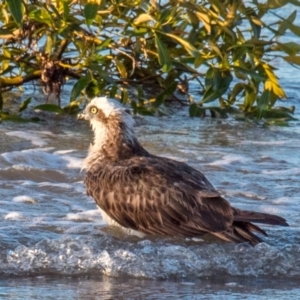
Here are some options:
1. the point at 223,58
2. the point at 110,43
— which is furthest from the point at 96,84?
the point at 223,58

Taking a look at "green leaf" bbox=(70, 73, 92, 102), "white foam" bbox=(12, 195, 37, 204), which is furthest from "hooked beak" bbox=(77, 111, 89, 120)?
"green leaf" bbox=(70, 73, 92, 102)

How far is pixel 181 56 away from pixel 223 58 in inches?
31.0

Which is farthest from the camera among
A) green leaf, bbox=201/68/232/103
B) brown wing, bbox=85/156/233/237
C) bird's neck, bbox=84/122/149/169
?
green leaf, bbox=201/68/232/103

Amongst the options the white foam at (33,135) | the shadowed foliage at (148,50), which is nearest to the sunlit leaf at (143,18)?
the shadowed foliage at (148,50)

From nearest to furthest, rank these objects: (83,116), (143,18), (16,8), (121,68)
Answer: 1. (16,8)
2. (83,116)
3. (143,18)
4. (121,68)

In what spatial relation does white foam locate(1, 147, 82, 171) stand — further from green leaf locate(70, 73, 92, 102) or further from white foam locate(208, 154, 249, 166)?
white foam locate(208, 154, 249, 166)

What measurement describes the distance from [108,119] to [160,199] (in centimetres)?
91

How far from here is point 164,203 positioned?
603cm

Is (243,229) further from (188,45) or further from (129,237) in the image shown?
(188,45)

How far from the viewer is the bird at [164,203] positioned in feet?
19.3

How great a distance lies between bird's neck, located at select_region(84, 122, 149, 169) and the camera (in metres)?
6.53

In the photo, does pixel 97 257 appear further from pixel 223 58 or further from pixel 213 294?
pixel 223 58

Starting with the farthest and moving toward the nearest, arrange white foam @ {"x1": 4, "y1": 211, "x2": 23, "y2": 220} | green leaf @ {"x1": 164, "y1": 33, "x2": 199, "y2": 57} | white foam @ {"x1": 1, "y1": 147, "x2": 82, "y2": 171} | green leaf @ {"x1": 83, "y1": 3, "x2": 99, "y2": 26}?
white foam @ {"x1": 1, "y1": 147, "x2": 82, "y2": 171}, green leaf @ {"x1": 164, "y1": 33, "x2": 199, "y2": 57}, green leaf @ {"x1": 83, "y1": 3, "x2": 99, "y2": 26}, white foam @ {"x1": 4, "y1": 211, "x2": 23, "y2": 220}

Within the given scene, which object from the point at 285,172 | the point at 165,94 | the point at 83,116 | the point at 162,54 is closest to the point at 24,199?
the point at 83,116
